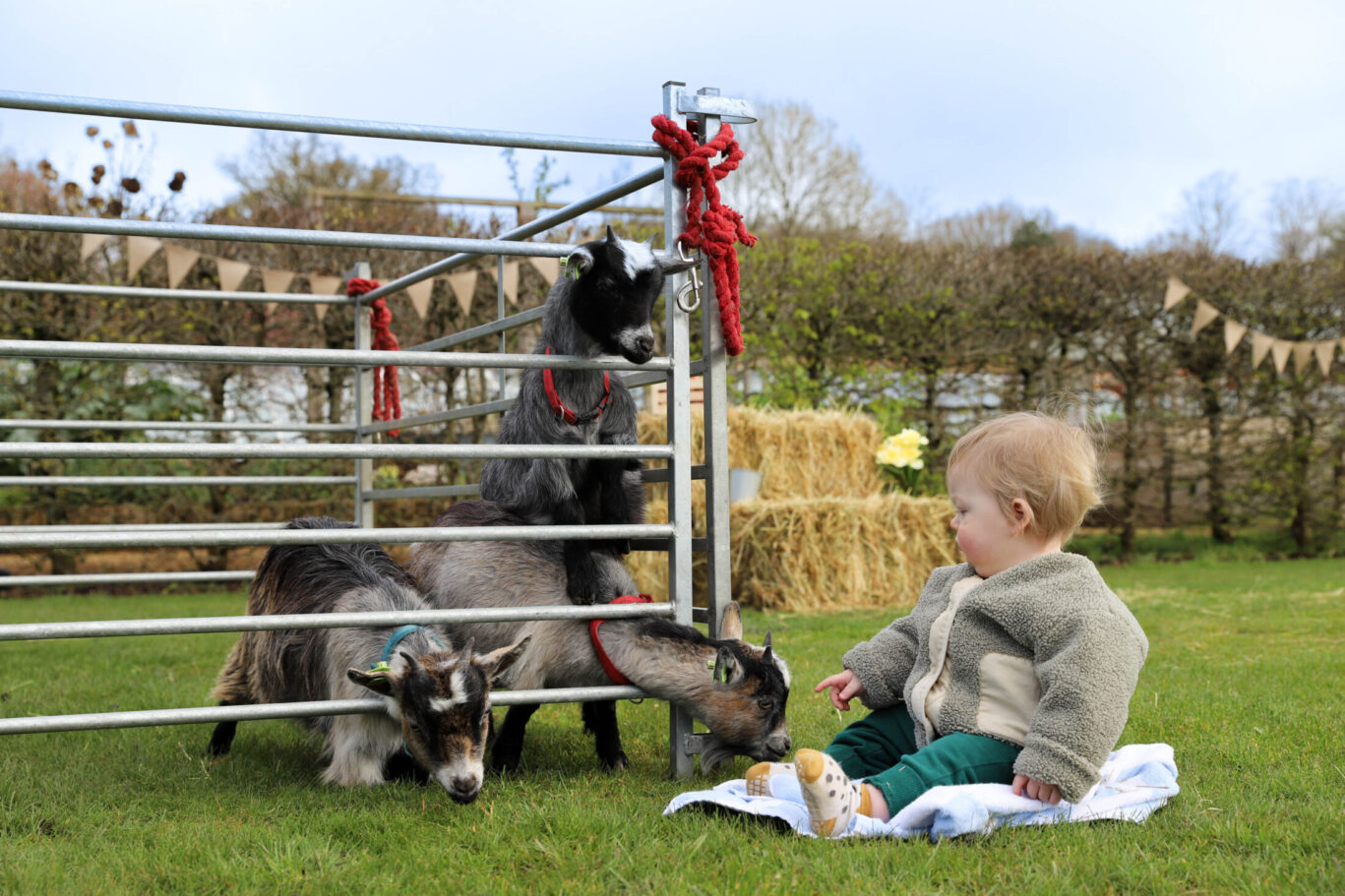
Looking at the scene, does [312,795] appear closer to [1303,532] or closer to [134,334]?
[134,334]

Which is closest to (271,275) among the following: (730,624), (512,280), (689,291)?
(512,280)

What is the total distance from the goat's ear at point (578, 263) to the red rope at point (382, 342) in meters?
2.33

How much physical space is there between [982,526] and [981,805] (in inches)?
26.3

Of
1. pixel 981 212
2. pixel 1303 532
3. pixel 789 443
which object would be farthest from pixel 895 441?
pixel 981 212

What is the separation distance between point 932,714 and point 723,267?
55.8 inches

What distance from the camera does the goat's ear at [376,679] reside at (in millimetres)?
2920

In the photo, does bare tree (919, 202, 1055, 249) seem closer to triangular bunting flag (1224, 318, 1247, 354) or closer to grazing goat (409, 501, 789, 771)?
triangular bunting flag (1224, 318, 1247, 354)

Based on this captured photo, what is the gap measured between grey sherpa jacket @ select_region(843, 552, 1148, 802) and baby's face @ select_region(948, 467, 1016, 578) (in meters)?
0.08

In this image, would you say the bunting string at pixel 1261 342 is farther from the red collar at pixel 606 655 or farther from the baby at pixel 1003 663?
the red collar at pixel 606 655

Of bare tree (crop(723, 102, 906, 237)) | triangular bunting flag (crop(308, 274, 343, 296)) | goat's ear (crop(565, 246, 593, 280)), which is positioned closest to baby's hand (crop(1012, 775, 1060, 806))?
goat's ear (crop(565, 246, 593, 280))

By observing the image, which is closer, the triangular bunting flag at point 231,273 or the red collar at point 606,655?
the red collar at point 606,655

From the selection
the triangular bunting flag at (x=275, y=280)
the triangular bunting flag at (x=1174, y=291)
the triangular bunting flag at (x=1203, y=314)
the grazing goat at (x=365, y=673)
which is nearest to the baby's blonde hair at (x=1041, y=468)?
the grazing goat at (x=365, y=673)

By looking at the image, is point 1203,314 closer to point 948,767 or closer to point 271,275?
point 271,275

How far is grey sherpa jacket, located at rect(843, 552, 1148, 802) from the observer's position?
234 centimetres
